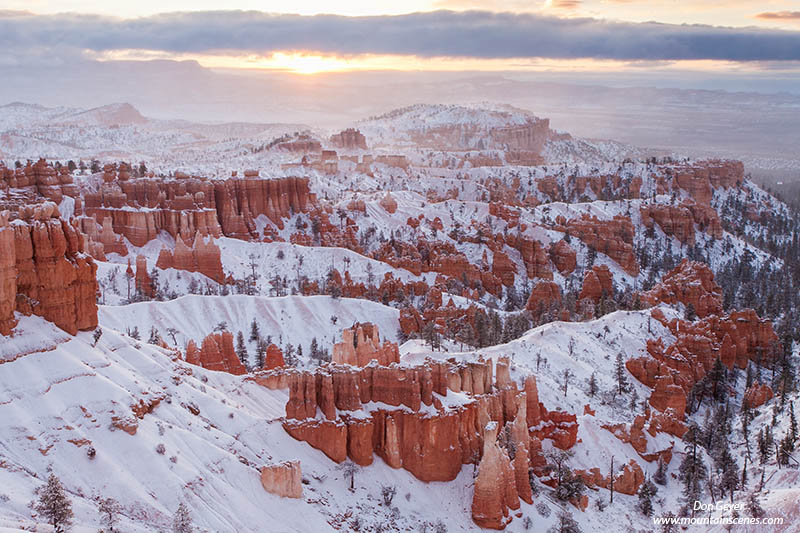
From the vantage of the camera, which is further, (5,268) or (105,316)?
(105,316)

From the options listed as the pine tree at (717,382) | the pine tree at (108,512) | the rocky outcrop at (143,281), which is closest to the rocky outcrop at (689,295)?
the pine tree at (717,382)

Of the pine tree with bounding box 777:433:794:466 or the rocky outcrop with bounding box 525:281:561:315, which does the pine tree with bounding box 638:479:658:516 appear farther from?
the rocky outcrop with bounding box 525:281:561:315

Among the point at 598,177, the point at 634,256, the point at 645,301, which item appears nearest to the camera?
the point at 645,301

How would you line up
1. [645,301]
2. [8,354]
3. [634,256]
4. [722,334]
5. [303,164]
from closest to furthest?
[8,354], [722,334], [645,301], [634,256], [303,164]

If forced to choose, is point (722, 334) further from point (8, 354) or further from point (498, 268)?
point (8, 354)

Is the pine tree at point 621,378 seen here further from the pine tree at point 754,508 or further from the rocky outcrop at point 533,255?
the rocky outcrop at point 533,255

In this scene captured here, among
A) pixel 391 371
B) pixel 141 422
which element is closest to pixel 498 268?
pixel 391 371

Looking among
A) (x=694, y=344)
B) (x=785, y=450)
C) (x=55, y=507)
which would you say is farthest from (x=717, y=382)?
(x=55, y=507)
